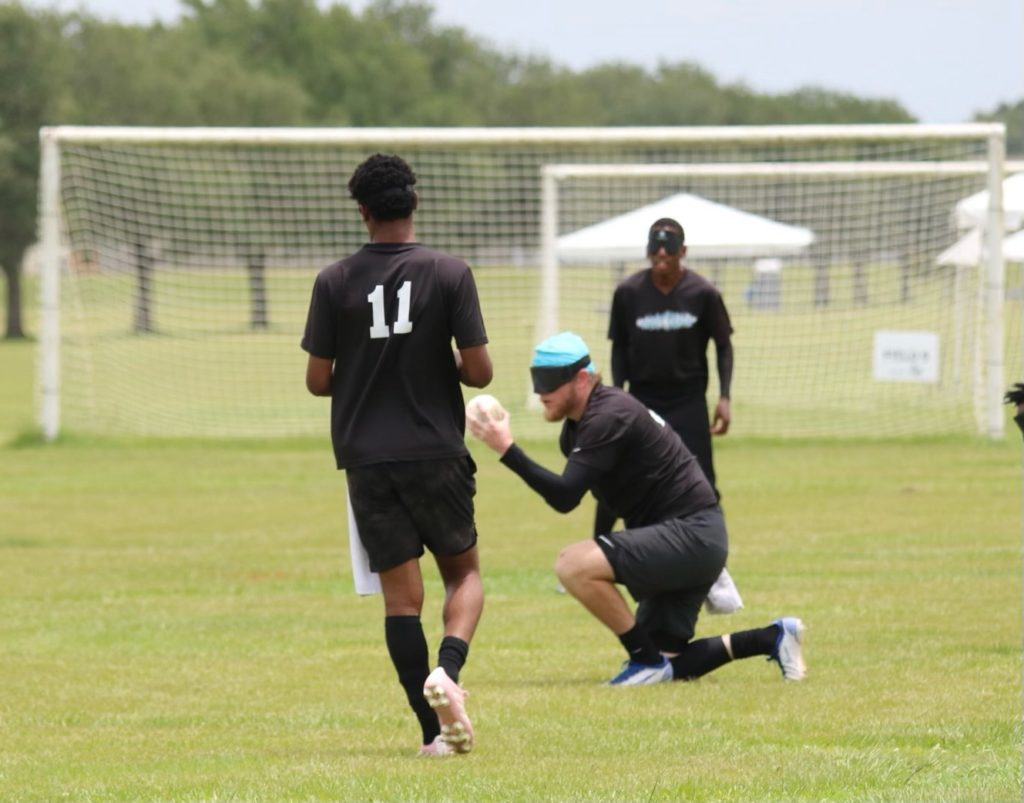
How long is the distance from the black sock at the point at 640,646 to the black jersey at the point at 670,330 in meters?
2.78

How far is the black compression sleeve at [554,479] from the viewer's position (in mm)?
7160

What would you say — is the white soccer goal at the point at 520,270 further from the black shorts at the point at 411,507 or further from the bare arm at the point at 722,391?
the black shorts at the point at 411,507

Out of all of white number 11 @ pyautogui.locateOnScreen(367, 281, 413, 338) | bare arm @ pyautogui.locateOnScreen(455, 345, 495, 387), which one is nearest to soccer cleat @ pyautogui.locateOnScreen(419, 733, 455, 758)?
bare arm @ pyautogui.locateOnScreen(455, 345, 495, 387)

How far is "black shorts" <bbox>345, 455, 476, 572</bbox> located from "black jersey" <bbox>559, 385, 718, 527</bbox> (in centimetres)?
114

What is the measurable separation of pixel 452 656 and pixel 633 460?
1.83 metres

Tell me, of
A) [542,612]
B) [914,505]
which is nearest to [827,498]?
[914,505]

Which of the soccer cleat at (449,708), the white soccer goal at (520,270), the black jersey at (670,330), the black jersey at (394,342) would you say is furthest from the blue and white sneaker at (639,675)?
the white soccer goal at (520,270)

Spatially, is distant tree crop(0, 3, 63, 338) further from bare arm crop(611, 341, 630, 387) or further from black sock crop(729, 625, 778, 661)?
black sock crop(729, 625, 778, 661)

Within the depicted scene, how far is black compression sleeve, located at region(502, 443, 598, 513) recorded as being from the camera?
7.16 meters

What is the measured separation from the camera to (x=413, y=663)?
22.5 feet

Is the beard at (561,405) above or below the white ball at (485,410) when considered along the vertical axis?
below

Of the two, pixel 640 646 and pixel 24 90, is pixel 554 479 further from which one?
pixel 24 90

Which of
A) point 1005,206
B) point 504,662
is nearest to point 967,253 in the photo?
point 1005,206

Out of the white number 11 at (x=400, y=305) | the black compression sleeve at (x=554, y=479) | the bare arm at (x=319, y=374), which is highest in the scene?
the white number 11 at (x=400, y=305)
